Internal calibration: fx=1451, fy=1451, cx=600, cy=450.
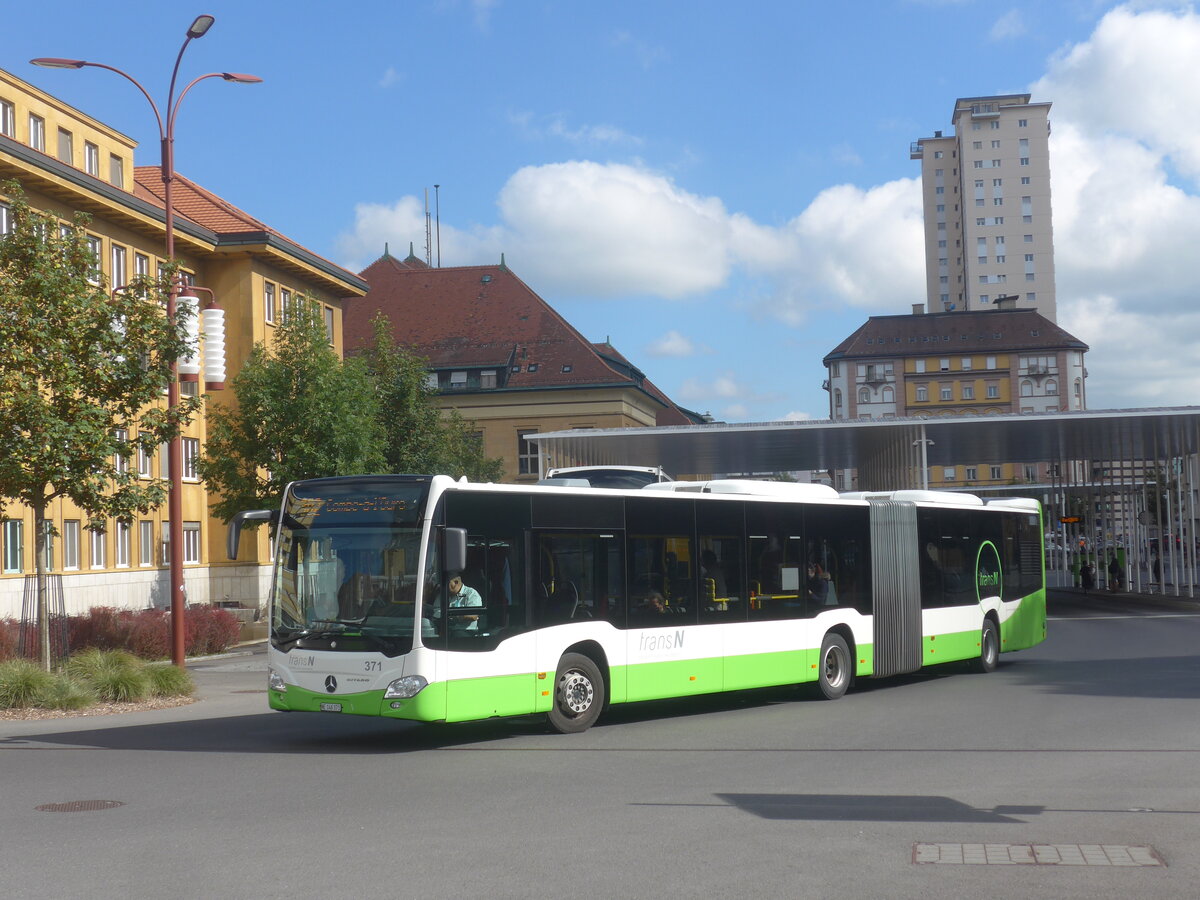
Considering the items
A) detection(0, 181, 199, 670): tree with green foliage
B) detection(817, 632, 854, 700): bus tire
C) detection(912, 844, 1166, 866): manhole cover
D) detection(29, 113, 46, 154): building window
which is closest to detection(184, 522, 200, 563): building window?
detection(29, 113, 46, 154): building window

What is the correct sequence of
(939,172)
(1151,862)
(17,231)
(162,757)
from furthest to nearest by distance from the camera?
(939,172) < (17,231) < (162,757) < (1151,862)

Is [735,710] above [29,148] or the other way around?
Answer: the other way around

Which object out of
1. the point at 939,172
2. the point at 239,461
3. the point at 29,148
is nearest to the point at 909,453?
A: the point at 239,461

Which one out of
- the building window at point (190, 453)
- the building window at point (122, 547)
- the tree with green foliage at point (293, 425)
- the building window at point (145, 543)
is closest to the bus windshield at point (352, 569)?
the tree with green foliage at point (293, 425)

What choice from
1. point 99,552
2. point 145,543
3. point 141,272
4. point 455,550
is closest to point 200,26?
point 455,550

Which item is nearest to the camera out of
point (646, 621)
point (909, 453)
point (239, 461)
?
point (646, 621)

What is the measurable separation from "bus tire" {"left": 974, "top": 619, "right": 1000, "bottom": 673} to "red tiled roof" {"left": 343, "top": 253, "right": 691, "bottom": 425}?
5392cm

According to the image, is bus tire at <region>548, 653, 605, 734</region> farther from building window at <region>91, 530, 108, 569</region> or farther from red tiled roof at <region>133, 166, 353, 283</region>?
red tiled roof at <region>133, 166, 353, 283</region>

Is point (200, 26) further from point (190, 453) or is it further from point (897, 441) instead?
point (897, 441)

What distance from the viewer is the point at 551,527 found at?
48.4 feet

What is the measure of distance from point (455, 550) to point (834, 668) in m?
7.32

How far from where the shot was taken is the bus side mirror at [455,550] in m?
13.0

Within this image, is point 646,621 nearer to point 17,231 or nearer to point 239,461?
point 17,231

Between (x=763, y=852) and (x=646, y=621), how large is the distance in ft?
24.5
